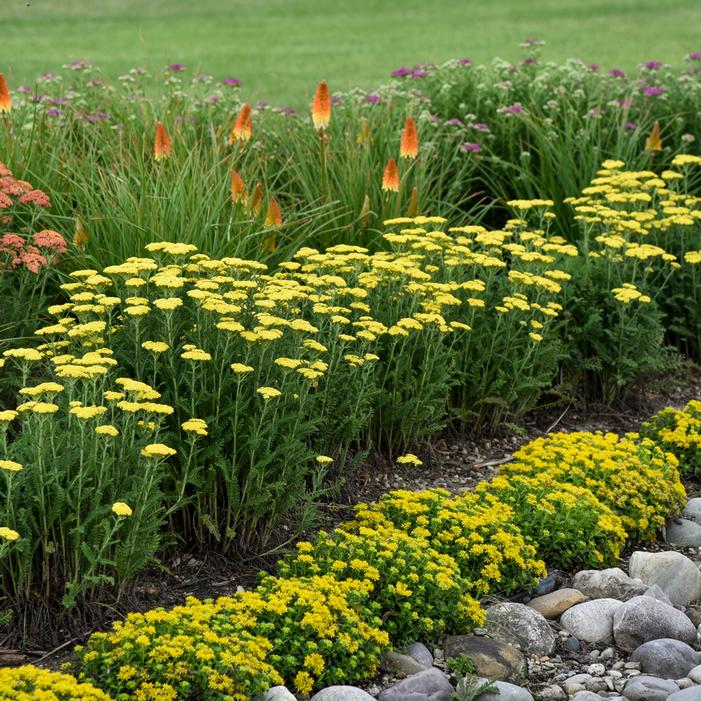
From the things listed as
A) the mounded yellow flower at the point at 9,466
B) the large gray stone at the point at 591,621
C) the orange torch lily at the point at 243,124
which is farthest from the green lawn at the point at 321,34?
the mounded yellow flower at the point at 9,466

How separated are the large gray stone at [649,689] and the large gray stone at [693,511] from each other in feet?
5.28

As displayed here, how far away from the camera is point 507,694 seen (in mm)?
3877

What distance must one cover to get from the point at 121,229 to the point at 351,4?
964 inches

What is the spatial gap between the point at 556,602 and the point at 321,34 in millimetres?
21563

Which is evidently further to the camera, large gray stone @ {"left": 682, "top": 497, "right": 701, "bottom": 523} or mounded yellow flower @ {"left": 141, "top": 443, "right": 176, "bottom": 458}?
large gray stone @ {"left": 682, "top": 497, "right": 701, "bottom": 523}

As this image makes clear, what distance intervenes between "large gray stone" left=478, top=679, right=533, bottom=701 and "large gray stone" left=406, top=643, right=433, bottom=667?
0.24 metres

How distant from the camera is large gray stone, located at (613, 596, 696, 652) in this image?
4.38 meters

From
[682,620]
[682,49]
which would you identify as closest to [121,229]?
[682,620]

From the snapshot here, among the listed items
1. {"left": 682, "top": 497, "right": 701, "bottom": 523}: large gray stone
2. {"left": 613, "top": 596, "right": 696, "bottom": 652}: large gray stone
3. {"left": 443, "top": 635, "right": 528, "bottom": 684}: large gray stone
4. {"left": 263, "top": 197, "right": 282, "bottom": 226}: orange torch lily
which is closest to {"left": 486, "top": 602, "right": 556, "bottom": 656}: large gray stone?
{"left": 443, "top": 635, "right": 528, "bottom": 684}: large gray stone

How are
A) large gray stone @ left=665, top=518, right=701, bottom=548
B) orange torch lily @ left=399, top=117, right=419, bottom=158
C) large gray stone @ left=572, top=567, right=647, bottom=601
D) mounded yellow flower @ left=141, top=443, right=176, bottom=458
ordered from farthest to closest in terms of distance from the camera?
orange torch lily @ left=399, top=117, right=419, bottom=158
large gray stone @ left=665, top=518, right=701, bottom=548
large gray stone @ left=572, top=567, right=647, bottom=601
mounded yellow flower @ left=141, top=443, right=176, bottom=458

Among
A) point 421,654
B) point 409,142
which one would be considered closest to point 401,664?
point 421,654

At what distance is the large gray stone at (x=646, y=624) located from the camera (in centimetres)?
438

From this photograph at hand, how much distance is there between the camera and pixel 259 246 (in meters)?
6.23

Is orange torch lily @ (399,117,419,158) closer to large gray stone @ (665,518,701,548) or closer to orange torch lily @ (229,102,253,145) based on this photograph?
orange torch lily @ (229,102,253,145)
